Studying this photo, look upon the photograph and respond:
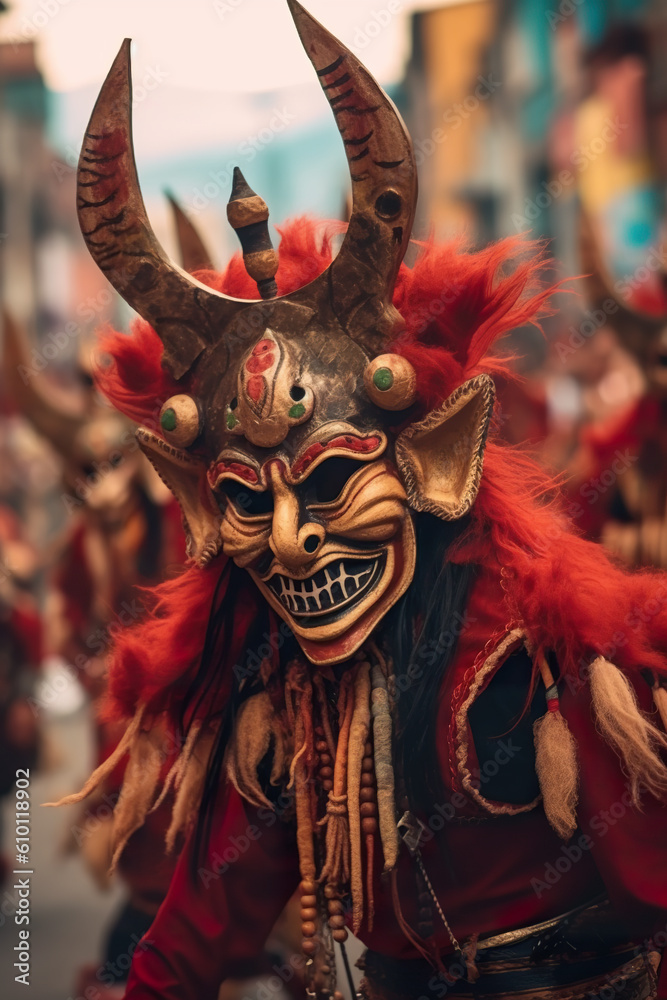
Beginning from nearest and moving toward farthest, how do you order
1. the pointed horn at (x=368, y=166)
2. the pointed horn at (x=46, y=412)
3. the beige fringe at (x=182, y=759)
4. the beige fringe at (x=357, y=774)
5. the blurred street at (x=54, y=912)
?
the pointed horn at (x=368, y=166), the beige fringe at (x=357, y=774), the beige fringe at (x=182, y=759), the blurred street at (x=54, y=912), the pointed horn at (x=46, y=412)

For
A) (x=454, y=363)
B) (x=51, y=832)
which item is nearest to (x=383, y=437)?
(x=454, y=363)

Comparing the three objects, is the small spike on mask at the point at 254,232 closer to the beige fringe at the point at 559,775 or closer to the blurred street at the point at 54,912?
the beige fringe at the point at 559,775

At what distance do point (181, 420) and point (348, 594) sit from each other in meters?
0.46

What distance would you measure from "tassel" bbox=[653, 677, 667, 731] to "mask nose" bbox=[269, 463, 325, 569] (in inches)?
25.5

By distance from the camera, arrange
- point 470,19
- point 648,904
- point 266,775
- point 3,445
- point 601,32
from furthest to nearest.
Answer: point 470,19
point 601,32
point 3,445
point 266,775
point 648,904

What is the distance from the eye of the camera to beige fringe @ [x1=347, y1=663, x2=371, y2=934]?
6.70 ft

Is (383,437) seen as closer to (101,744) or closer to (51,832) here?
(101,744)

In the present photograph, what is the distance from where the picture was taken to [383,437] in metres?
1.99

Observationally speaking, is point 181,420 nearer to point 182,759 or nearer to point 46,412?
point 182,759

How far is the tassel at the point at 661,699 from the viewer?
1.89m

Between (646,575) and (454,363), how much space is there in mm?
575

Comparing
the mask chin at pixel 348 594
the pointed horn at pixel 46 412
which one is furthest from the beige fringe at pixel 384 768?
the pointed horn at pixel 46 412

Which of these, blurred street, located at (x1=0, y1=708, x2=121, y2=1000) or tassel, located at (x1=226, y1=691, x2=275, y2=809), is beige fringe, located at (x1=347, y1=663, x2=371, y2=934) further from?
blurred street, located at (x1=0, y1=708, x2=121, y2=1000)

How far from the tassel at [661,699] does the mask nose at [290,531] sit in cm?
65
